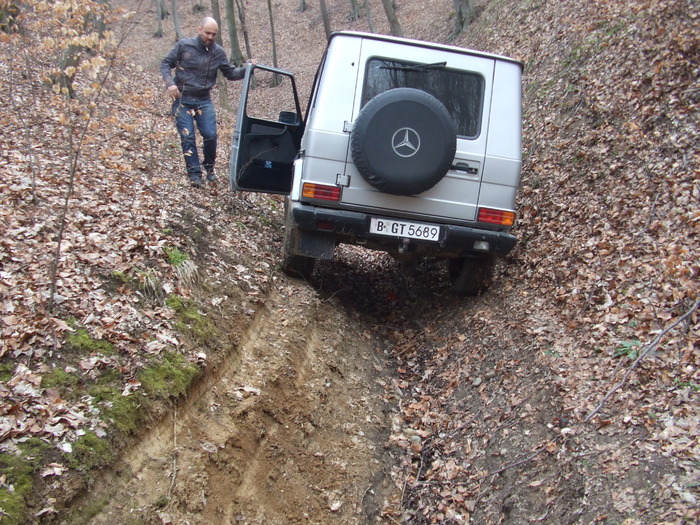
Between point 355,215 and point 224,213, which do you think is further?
point 224,213

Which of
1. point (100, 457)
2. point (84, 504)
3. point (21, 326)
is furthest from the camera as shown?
point (21, 326)

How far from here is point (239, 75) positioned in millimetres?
7102

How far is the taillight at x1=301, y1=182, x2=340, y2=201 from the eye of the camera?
4895 mm

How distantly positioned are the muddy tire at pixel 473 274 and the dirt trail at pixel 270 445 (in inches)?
55.2

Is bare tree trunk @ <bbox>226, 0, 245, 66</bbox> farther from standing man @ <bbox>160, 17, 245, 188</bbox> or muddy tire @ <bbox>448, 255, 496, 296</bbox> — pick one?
muddy tire @ <bbox>448, 255, 496, 296</bbox>

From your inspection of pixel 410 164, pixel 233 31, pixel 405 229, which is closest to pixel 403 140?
pixel 410 164

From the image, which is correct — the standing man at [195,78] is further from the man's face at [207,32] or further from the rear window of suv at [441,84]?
the rear window of suv at [441,84]

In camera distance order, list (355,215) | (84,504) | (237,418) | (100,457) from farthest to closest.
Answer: (355,215), (237,418), (100,457), (84,504)

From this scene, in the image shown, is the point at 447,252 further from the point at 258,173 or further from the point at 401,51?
the point at 258,173

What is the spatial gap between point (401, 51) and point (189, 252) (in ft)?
8.64

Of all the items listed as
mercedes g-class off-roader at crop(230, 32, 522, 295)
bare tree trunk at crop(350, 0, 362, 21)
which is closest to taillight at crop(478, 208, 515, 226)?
mercedes g-class off-roader at crop(230, 32, 522, 295)

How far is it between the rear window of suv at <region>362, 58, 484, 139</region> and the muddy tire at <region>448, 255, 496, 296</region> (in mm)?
1260

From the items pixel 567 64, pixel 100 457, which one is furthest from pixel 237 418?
pixel 567 64

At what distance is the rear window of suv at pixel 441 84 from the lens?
494 centimetres
